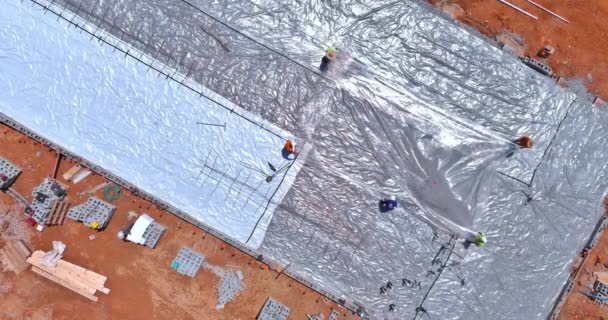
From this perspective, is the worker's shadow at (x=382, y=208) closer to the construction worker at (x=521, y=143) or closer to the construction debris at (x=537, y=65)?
the construction worker at (x=521, y=143)

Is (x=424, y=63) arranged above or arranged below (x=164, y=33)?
above

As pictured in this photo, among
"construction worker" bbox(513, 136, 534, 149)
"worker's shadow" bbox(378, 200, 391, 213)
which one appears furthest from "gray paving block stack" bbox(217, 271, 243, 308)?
"construction worker" bbox(513, 136, 534, 149)

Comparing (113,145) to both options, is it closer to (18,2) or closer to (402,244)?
(18,2)

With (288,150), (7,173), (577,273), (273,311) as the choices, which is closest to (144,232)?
(7,173)

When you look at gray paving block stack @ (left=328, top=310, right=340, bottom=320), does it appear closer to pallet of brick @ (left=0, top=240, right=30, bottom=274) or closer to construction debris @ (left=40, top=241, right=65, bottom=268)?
construction debris @ (left=40, top=241, right=65, bottom=268)

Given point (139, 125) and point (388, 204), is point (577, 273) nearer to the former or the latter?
point (388, 204)

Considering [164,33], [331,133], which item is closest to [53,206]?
[164,33]
